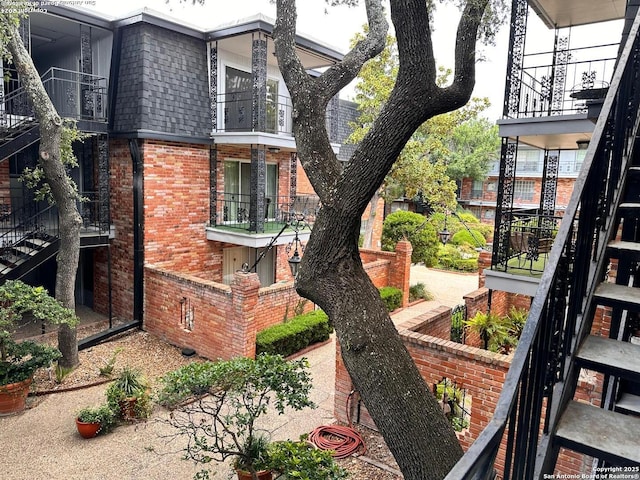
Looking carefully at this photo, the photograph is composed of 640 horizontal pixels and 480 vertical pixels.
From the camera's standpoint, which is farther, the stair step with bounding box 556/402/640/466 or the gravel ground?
the gravel ground

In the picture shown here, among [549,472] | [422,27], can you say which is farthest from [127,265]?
[549,472]

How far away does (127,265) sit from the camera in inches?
470

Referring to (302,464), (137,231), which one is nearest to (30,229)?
(137,231)

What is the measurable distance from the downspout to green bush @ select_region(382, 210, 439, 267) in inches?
477

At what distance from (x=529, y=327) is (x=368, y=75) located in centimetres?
1482

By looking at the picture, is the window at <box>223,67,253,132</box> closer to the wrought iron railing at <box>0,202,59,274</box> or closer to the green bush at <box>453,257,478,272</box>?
the wrought iron railing at <box>0,202,59,274</box>

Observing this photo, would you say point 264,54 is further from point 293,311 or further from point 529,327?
point 529,327

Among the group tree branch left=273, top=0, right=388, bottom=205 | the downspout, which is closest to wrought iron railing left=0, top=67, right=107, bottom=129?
the downspout

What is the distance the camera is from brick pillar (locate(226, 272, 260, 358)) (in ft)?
30.6

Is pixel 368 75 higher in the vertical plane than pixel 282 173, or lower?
higher

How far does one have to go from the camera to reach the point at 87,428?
6.95m

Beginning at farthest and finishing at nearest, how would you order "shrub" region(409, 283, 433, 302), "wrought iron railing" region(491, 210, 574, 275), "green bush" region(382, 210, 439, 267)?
"green bush" region(382, 210, 439, 267)
"shrub" region(409, 283, 433, 302)
"wrought iron railing" region(491, 210, 574, 275)

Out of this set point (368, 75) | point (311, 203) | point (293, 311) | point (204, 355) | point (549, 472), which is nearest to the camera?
point (549, 472)

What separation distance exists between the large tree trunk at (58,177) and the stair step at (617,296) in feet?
28.9
